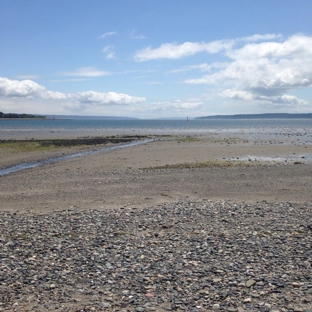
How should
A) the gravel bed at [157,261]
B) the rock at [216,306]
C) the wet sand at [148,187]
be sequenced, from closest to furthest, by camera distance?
the rock at [216,306] < the gravel bed at [157,261] < the wet sand at [148,187]

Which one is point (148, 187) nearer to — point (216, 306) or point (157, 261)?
point (157, 261)

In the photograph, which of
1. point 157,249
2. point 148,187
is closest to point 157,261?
point 157,249

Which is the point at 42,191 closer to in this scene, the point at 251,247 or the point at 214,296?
the point at 251,247

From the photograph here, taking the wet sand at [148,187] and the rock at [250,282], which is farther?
the wet sand at [148,187]

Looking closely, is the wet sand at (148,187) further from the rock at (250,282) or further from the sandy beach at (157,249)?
the rock at (250,282)

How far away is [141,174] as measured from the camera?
74.7 ft

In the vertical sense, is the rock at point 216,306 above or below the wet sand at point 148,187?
below

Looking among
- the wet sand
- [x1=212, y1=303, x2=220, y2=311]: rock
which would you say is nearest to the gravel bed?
[x1=212, y1=303, x2=220, y2=311]: rock

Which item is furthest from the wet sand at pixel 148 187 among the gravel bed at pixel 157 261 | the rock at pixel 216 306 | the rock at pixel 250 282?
the rock at pixel 216 306

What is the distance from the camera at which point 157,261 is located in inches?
324

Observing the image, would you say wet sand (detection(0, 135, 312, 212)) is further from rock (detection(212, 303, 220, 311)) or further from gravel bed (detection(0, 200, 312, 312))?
rock (detection(212, 303, 220, 311))

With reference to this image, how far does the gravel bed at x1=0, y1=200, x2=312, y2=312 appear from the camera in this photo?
21.3ft

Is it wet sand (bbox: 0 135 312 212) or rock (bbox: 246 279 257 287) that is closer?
rock (bbox: 246 279 257 287)

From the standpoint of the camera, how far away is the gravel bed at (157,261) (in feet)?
21.3
